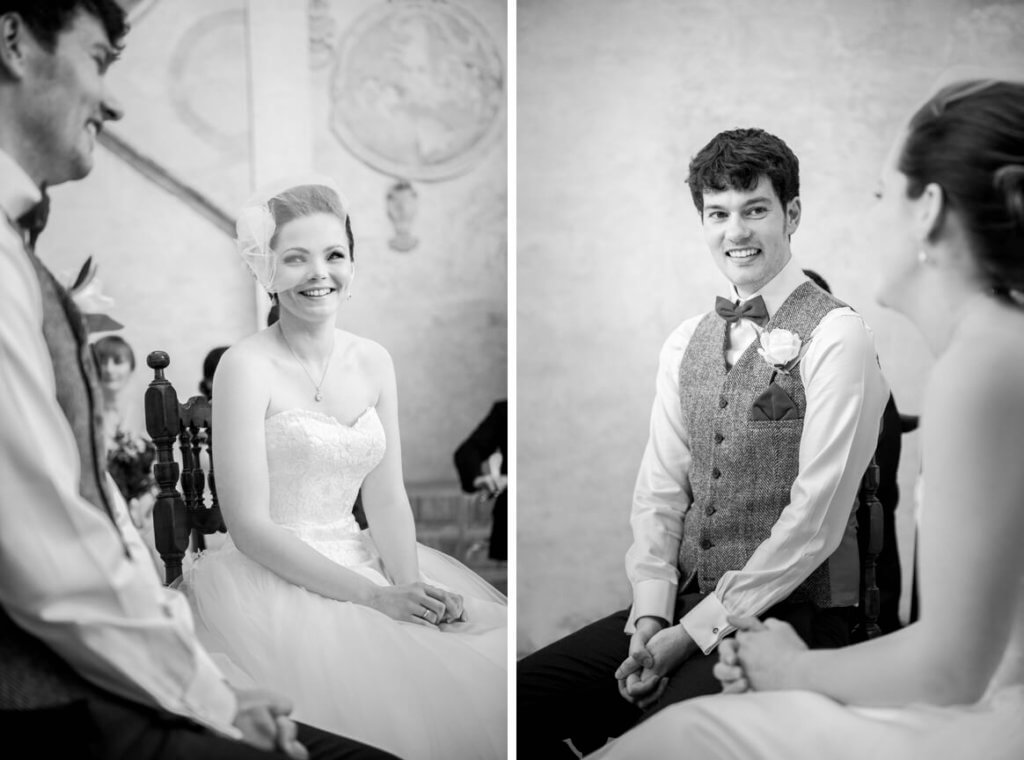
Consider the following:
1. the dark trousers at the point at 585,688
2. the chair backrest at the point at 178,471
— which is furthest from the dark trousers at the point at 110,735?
the dark trousers at the point at 585,688

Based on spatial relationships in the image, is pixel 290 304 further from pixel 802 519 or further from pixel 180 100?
pixel 802 519

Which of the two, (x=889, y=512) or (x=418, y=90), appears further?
(x=418, y=90)

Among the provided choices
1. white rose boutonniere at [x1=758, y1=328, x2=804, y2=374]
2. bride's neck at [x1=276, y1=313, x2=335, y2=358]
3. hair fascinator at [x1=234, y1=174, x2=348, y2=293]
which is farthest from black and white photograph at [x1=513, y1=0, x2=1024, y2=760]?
hair fascinator at [x1=234, y1=174, x2=348, y2=293]

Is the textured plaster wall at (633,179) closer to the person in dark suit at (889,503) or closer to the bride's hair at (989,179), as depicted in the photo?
the person in dark suit at (889,503)

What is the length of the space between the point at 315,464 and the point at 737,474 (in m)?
0.94

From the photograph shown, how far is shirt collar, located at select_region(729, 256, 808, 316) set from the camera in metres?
2.37

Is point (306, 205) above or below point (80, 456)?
above

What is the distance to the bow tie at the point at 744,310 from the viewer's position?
2.36 m

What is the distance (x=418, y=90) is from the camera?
2.47 metres

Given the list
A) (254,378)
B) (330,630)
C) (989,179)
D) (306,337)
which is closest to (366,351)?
(306,337)

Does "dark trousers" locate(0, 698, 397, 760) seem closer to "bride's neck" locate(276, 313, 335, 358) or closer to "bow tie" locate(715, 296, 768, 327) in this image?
"bride's neck" locate(276, 313, 335, 358)

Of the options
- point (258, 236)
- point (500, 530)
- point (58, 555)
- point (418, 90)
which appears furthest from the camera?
point (500, 530)

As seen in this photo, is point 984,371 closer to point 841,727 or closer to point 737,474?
point 737,474

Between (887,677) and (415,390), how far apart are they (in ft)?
3.96
